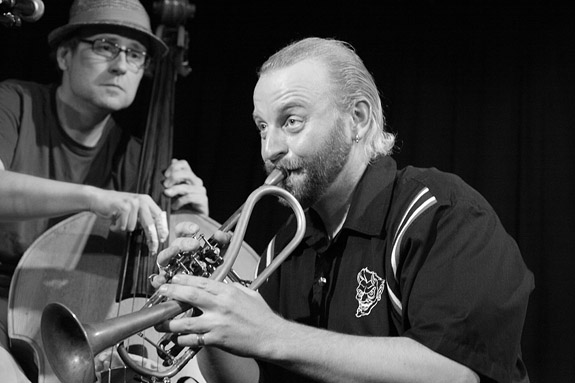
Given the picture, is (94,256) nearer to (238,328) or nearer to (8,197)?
(8,197)

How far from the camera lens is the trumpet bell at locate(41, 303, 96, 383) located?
1.67 m

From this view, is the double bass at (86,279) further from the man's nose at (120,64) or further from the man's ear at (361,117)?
the man's ear at (361,117)

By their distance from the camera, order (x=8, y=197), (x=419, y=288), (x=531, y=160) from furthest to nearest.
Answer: (x=531, y=160)
(x=8, y=197)
(x=419, y=288)

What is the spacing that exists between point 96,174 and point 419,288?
1.55 m

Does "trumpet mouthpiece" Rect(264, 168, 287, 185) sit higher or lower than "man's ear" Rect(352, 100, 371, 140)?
lower

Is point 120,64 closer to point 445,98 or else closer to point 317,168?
point 317,168

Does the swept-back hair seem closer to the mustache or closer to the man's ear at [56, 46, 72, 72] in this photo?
the mustache

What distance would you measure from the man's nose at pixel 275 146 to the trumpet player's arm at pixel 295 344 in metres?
0.43

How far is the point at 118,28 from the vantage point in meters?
2.90

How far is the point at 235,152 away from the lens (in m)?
3.72

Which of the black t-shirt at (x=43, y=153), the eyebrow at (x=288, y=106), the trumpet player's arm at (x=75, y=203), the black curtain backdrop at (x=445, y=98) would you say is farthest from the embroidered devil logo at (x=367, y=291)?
the black curtain backdrop at (x=445, y=98)

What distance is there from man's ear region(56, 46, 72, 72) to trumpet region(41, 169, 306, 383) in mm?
1292

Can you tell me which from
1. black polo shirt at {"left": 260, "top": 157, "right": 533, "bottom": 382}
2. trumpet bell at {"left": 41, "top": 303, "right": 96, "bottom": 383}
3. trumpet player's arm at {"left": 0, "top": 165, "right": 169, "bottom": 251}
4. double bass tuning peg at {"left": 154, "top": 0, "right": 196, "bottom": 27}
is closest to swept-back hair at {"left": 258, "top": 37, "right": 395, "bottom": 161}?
black polo shirt at {"left": 260, "top": 157, "right": 533, "bottom": 382}

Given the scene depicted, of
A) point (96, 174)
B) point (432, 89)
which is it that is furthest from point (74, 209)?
point (432, 89)
